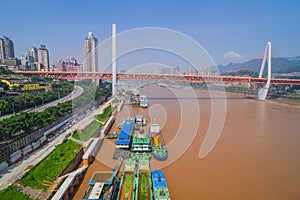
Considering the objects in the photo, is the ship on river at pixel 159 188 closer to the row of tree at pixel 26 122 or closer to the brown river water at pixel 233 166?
Answer: the brown river water at pixel 233 166

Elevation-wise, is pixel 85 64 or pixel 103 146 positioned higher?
pixel 85 64

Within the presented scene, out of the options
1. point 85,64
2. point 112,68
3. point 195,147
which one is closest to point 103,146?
point 195,147

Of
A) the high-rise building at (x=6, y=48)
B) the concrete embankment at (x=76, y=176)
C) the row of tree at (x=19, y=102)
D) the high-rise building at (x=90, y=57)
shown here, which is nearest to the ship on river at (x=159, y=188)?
the concrete embankment at (x=76, y=176)

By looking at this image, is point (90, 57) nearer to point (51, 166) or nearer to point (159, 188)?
point (51, 166)

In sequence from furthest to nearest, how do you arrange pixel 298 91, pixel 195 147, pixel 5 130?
pixel 298 91, pixel 195 147, pixel 5 130

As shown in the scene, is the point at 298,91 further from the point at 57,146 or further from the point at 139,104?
the point at 57,146

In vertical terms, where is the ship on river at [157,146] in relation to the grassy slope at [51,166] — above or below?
below

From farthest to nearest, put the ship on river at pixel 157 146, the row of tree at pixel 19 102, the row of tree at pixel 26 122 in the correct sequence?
the row of tree at pixel 19 102, the ship on river at pixel 157 146, the row of tree at pixel 26 122

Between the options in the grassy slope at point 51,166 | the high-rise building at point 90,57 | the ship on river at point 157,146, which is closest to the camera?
the grassy slope at point 51,166

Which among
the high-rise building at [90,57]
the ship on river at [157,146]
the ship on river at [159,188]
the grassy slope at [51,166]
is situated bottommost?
the ship on river at [157,146]
